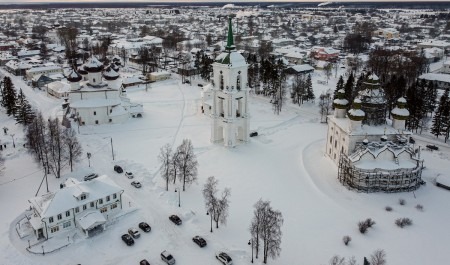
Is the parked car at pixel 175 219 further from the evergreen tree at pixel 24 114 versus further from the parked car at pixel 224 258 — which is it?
the evergreen tree at pixel 24 114

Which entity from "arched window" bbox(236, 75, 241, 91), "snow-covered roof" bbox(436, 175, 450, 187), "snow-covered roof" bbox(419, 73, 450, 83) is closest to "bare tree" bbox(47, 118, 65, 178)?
"arched window" bbox(236, 75, 241, 91)

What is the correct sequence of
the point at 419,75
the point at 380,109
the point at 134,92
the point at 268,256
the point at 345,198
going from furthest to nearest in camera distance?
the point at 419,75 → the point at 134,92 → the point at 380,109 → the point at 345,198 → the point at 268,256

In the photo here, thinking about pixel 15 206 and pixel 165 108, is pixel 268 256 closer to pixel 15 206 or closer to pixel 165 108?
pixel 15 206

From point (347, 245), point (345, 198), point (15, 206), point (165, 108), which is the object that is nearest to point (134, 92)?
point (165, 108)

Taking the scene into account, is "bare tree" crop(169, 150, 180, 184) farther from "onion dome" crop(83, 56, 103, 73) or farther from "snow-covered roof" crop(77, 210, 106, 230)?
"onion dome" crop(83, 56, 103, 73)

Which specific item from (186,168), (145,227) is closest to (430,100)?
(186,168)

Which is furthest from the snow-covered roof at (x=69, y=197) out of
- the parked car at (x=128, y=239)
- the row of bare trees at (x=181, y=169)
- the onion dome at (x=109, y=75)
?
the onion dome at (x=109, y=75)
